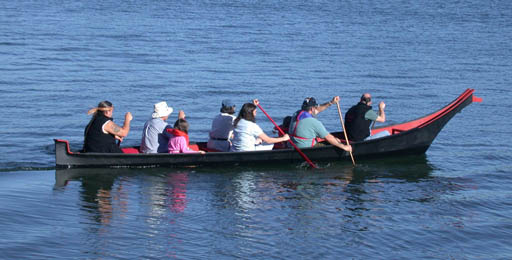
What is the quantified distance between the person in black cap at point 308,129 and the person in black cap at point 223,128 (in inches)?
47.0

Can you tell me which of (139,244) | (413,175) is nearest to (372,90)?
(413,175)

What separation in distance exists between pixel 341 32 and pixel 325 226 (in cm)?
2746

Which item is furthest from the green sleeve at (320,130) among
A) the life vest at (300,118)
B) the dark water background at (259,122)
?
the dark water background at (259,122)

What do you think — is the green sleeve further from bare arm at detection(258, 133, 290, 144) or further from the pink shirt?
the pink shirt

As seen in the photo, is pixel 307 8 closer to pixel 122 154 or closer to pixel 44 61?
pixel 44 61

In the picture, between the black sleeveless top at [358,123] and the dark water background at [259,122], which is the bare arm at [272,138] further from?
the black sleeveless top at [358,123]

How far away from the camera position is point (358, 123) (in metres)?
14.9

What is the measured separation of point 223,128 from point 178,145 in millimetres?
934

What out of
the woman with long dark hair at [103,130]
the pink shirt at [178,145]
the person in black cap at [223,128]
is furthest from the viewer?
the person in black cap at [223,128]

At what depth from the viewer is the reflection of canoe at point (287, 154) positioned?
13.7m

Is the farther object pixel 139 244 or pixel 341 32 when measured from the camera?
pixel 341 32

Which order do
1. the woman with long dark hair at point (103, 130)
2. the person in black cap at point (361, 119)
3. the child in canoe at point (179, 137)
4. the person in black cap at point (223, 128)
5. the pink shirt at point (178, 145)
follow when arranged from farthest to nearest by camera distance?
the person in black cap at point (361, 119), the person in black cap at point (223, 128), the pink shirt at point (178, 145), the child in canoe at point (179, 137), the woman with long dark hair at point (103, 130)

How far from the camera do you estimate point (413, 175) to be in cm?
1451

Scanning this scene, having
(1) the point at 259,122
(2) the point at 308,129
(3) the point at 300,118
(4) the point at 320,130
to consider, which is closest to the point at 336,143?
(4) the point at 320,130
